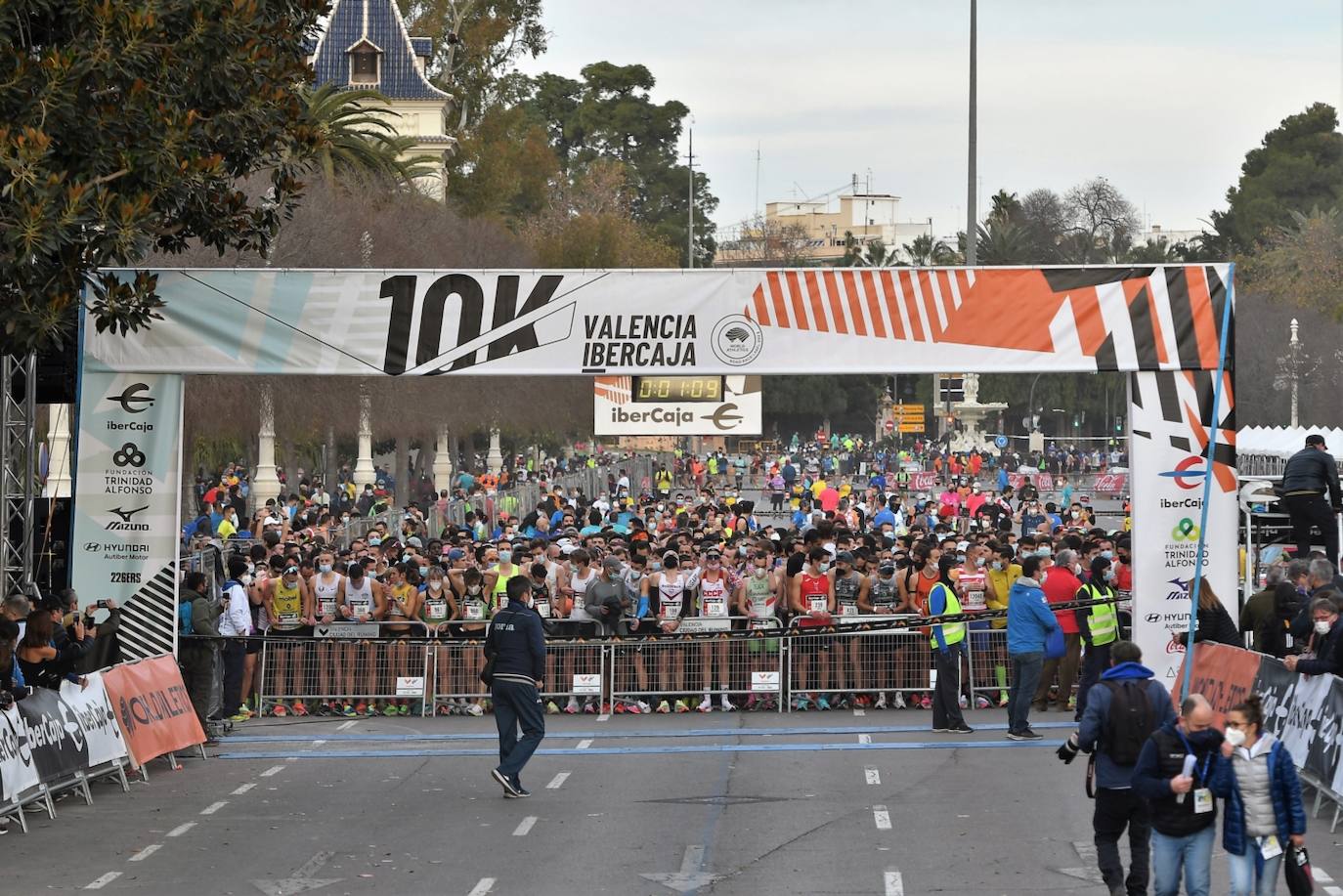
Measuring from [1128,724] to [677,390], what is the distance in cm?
3421

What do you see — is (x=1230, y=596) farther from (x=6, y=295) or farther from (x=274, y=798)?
(x=6, y=295)

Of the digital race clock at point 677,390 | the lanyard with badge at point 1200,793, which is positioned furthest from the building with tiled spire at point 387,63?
the lanyard with badge at point 1200,793

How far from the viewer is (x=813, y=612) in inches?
810

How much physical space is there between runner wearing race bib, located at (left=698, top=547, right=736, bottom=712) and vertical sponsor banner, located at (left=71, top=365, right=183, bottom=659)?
5.88 m

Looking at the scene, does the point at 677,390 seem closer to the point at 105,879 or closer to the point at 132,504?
the point at 132,504

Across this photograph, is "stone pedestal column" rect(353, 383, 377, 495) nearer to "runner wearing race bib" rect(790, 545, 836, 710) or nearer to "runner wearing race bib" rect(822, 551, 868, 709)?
"runner wearing race bib" rect(822, 551, 868, 709)

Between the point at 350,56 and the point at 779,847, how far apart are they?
64632 mm

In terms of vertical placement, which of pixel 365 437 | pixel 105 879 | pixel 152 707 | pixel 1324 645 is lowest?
pixel 105 879

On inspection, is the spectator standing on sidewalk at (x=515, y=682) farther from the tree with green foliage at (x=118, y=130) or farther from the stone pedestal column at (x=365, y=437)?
the stone pedestal column at (x=365, y=437)

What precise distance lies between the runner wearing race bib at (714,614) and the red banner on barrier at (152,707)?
538cm

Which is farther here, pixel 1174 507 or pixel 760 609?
pixel 760 609

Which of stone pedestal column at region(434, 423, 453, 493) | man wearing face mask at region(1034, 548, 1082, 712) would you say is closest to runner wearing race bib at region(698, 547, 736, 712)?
man wearing face mask at region(1034, 548, 1082, 712)

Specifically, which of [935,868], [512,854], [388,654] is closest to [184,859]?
[512,854]

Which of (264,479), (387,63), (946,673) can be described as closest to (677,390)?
(264,479)
